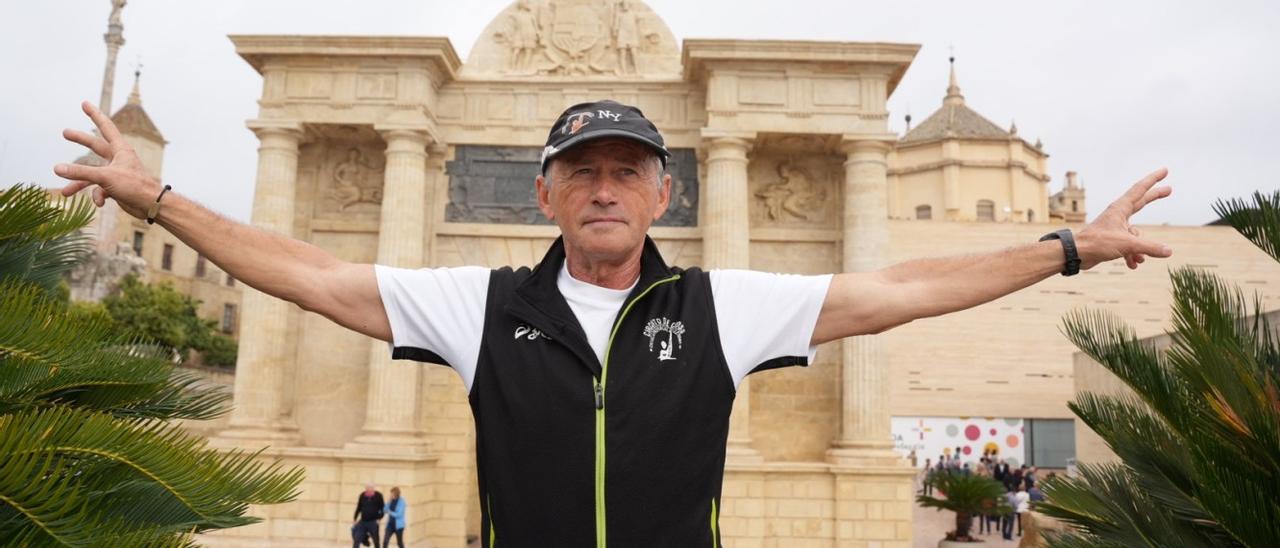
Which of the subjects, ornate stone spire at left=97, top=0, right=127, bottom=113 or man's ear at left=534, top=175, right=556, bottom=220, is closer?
man's ear at left=534, top=175, right=556, bottom=220

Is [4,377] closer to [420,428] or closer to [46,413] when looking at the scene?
[46,413]

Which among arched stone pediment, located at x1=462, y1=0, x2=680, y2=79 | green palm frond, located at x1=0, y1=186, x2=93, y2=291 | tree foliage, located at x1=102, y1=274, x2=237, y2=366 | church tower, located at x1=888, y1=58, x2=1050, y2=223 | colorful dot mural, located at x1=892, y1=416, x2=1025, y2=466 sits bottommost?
colorful dot mural, located at x1=892, y1=416, x2=1025, y2=466

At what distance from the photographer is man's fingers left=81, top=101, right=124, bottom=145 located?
2.04 metres

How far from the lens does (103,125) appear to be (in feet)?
6.89

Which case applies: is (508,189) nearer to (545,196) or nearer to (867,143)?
(867,143)

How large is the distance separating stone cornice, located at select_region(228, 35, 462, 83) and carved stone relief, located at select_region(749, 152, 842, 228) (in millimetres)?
5945

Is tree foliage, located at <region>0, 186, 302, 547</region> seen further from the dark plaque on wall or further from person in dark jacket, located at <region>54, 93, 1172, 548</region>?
the dark plaque on wall

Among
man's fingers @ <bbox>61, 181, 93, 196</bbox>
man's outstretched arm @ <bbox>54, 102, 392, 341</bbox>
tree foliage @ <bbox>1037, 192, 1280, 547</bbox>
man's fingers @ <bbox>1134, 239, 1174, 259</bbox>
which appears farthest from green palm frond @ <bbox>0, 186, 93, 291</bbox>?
tree foliage @ <bbox>1037, 192, 1280, 547</bbox>

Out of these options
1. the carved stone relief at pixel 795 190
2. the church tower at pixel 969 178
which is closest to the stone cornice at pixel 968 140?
the church tower at pixel 969 178

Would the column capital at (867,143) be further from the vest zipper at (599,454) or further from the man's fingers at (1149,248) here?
the vest zipper at (599,454)

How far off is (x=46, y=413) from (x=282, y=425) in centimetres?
1393

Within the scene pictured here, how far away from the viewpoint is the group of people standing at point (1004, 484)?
19844mm

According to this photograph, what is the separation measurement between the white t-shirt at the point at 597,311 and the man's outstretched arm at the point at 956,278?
6 centimetres

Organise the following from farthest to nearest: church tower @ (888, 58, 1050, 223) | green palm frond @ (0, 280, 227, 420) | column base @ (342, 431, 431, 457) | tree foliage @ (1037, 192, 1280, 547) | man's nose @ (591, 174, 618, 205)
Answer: church tower @ (888, 58, 1050, 223), column base @ (342, 431, 431, 457), tree foliage @ (1037, 192, 1280, 547), green palm frond @ (0, 280, 227, 420), man's nose @ (591, 174, 618, 205)
